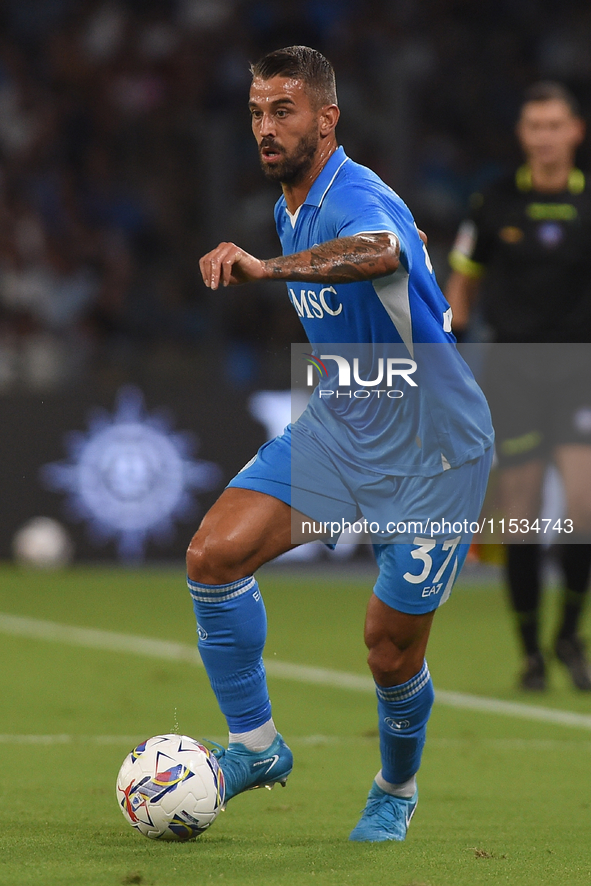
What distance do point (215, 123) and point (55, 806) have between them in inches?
318

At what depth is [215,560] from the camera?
337 cm

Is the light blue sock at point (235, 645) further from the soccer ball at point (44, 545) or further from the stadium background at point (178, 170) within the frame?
the soccer ball at point (44, 545)

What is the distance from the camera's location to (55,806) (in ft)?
12.4

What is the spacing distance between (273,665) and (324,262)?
3783 mm

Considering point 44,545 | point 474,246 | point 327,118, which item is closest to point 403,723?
point 327,118

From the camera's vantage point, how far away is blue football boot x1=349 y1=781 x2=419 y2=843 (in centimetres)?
345

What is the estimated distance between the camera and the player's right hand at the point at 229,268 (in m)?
2.94

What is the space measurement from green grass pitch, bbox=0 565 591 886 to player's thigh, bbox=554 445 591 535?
0.75 m

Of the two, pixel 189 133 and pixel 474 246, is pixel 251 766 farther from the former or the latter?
pixel 189 133

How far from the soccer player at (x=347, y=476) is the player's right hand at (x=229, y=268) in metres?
0.39

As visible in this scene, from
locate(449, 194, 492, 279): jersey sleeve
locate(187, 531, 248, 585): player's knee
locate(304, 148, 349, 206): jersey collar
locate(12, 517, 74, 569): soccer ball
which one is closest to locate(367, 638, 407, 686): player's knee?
locate(187, 531, 248, 585): player's knee

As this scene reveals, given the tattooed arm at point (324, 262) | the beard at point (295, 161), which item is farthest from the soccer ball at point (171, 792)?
the beard at point (295, 161)

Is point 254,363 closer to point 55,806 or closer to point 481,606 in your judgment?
point 481,606

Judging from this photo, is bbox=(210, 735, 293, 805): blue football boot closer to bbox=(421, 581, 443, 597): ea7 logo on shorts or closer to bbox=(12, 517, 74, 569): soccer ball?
bbox=(421, 581, 443, 597): ea7 logo on shorts
